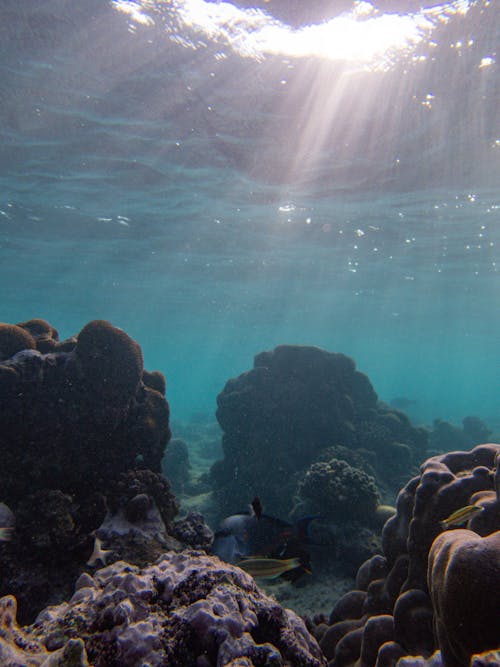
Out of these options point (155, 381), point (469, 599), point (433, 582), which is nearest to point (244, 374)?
point (155, 381)

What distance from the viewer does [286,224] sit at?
2244 cm

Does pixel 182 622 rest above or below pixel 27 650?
above

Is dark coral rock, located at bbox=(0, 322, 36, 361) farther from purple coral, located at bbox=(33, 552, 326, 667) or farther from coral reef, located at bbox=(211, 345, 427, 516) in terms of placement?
coral reef, located at bbox=(211, 345, 427, 516)

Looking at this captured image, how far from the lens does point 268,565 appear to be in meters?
3.84

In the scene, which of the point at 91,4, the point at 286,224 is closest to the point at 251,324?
the point at 286,224

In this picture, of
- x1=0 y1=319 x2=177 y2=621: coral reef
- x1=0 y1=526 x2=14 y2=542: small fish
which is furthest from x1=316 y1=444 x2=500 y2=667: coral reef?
x1=0 y1=526 x2=14 y2=542: small fish

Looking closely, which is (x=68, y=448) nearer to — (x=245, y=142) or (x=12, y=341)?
(x=12, y=341)

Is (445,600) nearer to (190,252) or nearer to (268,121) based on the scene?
(268,121)

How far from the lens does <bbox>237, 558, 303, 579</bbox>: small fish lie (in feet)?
12.5

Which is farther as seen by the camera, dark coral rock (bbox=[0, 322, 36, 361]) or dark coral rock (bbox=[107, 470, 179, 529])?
dark coral rock (bbox=[0, 322, 36, 361])

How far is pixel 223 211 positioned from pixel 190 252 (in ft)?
24.0

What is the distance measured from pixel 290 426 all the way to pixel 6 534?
1056cm

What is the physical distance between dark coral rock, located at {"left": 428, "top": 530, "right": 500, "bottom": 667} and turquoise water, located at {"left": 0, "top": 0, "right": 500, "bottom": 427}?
1069 centimetres

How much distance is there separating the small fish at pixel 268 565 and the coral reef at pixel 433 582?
1194mm
